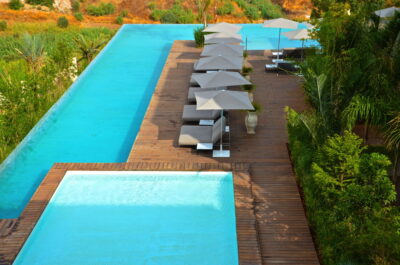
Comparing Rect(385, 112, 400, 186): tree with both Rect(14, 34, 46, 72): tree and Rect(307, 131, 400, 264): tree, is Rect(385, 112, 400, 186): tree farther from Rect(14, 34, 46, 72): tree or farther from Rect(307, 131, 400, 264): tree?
Rect(14, 34, 46, 72): tree

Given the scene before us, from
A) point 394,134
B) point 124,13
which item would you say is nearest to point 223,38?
point 394,134

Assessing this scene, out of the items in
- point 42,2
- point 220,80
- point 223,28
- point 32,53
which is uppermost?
point 223,28

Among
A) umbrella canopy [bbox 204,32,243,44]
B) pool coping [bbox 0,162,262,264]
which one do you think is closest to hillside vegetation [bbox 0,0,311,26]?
umbrella canopy [bbox 204,32,243,44]

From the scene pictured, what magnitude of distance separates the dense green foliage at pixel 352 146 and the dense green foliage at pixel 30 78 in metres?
7.68

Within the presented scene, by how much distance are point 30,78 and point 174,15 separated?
18.6 metres

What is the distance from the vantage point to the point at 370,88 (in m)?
8.60

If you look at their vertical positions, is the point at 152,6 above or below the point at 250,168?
above

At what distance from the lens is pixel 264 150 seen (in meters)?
11.1

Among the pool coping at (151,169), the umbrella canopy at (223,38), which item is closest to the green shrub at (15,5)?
the umbrella canopy at (223,38)

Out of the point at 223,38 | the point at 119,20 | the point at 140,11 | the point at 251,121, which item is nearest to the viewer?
the point at 251,121

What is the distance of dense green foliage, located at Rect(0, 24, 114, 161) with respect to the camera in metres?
12.4

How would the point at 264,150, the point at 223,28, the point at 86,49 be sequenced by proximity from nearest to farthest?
1. the point at 264,150
2. the point at 223,28
3. the point at 86,49

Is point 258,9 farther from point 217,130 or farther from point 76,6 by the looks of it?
point 217,130

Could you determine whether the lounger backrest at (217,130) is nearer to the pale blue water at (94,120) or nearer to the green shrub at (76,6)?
the pale blue water at (94,120)
